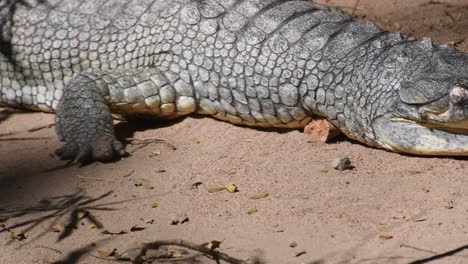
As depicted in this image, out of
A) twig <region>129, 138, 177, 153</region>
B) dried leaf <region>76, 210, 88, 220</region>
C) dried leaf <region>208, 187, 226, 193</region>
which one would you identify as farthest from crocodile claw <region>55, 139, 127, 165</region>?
dried leaf <region>208, 187, 226, 193</region>

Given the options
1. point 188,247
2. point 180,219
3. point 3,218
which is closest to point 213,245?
point 188,247

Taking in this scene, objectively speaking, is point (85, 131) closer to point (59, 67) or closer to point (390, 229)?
point (59, 67)

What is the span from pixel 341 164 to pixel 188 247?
127 cm

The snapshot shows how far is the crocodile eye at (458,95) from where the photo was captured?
487 cm

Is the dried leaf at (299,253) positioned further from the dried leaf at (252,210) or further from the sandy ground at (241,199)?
the dried leaf at (252,210)

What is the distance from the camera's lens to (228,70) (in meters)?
5.93

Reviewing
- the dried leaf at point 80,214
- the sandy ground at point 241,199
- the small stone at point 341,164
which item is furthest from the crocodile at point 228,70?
the dried leaf at point 80,214

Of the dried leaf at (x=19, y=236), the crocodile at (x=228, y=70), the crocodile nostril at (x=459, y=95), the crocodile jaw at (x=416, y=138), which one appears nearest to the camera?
the dried leaf at (x=19, y=236)

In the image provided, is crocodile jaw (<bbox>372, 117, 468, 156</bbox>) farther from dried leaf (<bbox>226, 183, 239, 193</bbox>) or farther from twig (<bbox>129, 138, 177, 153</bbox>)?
twig (<bbox>129, 138, 177, 153</bbox>)

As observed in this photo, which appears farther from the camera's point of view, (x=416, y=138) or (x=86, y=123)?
(x=86, y=123)

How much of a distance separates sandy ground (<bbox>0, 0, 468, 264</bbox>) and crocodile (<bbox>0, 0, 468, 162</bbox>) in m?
0.16

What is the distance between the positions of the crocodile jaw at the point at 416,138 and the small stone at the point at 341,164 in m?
0.31

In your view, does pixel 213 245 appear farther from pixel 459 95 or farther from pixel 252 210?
pixel 459 95

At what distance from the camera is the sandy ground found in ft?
13.8
